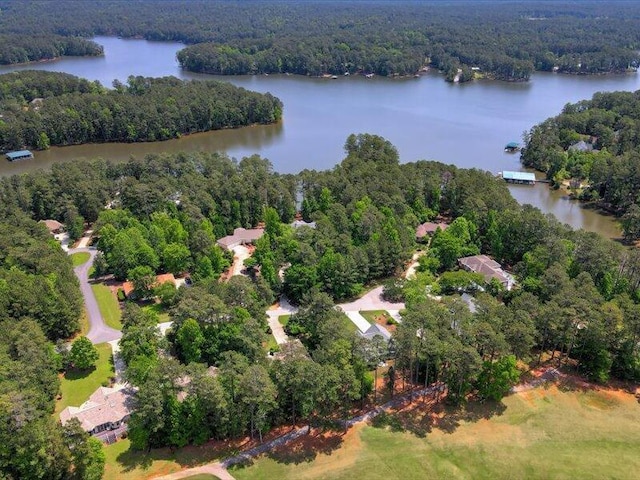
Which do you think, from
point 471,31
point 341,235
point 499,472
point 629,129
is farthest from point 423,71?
point 499,472

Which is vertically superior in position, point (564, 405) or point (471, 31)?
point (471, 31)

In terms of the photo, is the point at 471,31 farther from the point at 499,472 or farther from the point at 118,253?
the point at 499,472

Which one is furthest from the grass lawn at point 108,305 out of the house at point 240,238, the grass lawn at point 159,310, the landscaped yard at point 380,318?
the landscaped yard at point 380,318

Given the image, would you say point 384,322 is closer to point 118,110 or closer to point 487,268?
point 487,268

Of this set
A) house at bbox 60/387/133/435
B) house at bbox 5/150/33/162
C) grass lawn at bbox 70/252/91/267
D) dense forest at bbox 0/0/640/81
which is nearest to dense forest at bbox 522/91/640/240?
dense forest at bbox 0/0/640/81

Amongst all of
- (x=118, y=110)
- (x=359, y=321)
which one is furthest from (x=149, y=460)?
(x=118, y=110)

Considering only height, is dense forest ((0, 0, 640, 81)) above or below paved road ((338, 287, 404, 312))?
above

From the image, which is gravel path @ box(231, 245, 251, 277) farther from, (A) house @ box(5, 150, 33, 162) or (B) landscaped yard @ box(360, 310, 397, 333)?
(A) house @ box(5, 150, 33, 162)
